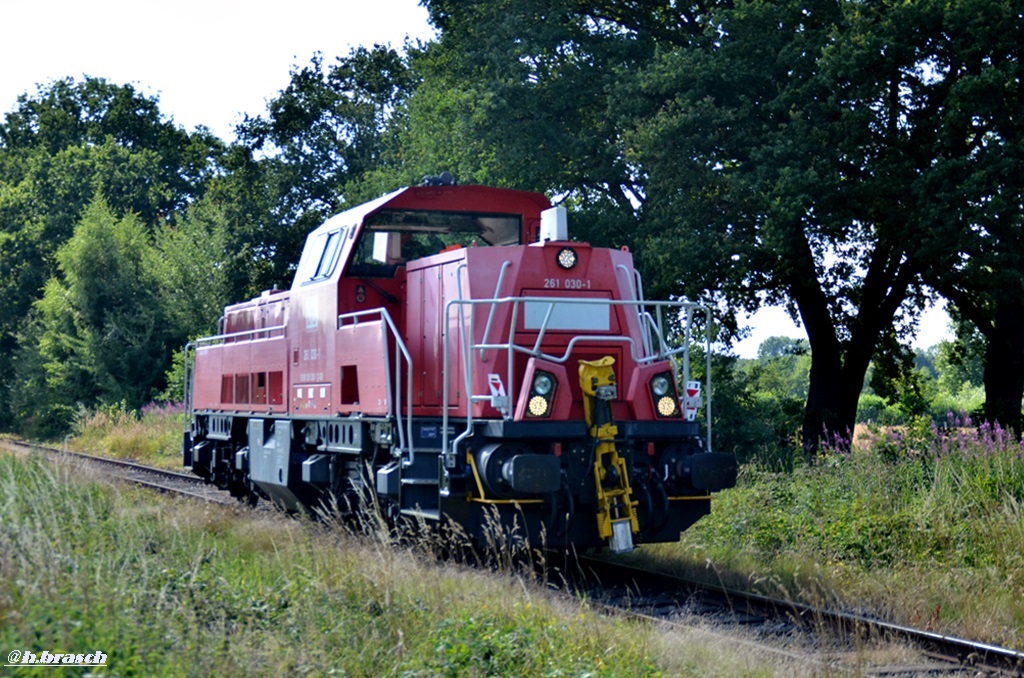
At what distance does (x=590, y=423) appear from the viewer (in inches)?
394

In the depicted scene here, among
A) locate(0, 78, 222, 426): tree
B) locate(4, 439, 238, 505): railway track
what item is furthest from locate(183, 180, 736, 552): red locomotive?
locate(0, 78, 222, 426): tree

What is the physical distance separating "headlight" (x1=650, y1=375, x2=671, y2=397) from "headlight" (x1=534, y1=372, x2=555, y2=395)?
1.04 metres

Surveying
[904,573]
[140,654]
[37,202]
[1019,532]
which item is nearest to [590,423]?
[904,573]

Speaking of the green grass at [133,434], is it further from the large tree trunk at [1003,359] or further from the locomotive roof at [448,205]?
the large tree trunk at [1003,359]

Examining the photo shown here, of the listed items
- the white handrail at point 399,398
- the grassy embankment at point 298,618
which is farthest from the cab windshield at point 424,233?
the grassy embankment at point 298,618

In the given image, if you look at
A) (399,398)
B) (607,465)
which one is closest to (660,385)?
(607,465)

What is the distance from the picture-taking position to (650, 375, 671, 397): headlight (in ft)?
34.1

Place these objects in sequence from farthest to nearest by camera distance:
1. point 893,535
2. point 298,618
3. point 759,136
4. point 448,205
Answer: point 759,136 < point 448,205 < point 893,535 < point 298,618

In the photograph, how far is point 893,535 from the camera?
34.7ft

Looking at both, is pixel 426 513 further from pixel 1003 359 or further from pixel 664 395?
pixel 1003 359

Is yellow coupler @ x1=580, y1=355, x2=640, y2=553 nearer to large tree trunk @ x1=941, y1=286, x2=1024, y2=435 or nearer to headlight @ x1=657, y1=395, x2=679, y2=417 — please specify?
headlight @ x1=657, y1=395, x2=679, y2=417

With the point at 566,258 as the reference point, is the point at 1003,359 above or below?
below

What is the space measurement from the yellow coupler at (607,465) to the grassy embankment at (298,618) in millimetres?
1169

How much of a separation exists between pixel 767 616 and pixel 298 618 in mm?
3783
